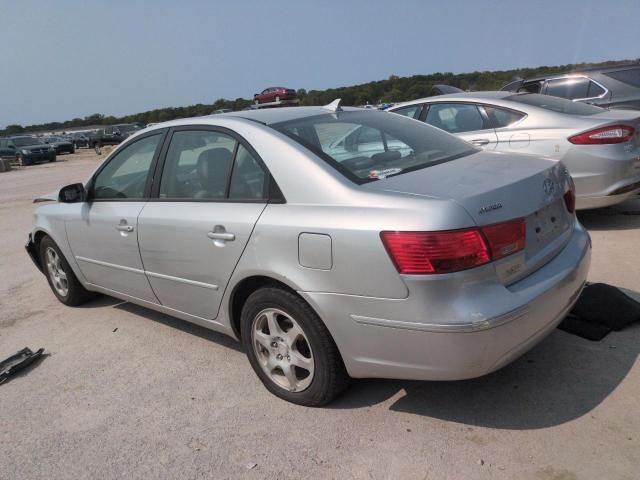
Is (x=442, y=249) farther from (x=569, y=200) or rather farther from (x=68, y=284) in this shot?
(x=68, y=284)

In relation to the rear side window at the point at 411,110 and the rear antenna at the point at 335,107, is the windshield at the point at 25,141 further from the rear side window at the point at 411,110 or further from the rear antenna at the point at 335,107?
the rear antenna at the point at 335,107

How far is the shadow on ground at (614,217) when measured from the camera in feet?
18.9

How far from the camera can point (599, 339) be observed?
335cm

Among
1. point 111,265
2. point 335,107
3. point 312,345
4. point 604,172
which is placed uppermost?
point 335,107

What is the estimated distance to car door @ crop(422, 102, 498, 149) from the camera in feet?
19.7

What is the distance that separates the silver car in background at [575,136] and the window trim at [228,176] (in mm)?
2864

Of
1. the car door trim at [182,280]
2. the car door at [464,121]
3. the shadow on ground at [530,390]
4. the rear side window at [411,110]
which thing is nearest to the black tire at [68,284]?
the car door trim at [182,280]

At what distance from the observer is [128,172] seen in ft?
13.5

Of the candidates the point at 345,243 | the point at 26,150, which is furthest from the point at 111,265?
the point at 26,150

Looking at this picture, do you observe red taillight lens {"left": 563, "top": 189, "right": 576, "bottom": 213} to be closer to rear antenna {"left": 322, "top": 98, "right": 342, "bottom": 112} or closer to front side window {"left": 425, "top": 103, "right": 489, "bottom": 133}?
rear antenna {"left": 322, "top": 98, "right": 342, "bottom": 112}

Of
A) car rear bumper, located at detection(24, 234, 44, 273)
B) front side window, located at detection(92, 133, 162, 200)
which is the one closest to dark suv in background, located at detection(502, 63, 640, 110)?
front side window, located at detection(92, 133, 162, 200)

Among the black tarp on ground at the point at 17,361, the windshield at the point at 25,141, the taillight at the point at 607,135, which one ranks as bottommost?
the windshield at the point at 25,141

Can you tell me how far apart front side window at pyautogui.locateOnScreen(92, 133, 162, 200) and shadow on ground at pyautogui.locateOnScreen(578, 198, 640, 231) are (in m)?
4.51

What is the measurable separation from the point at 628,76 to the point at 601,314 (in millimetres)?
5934
